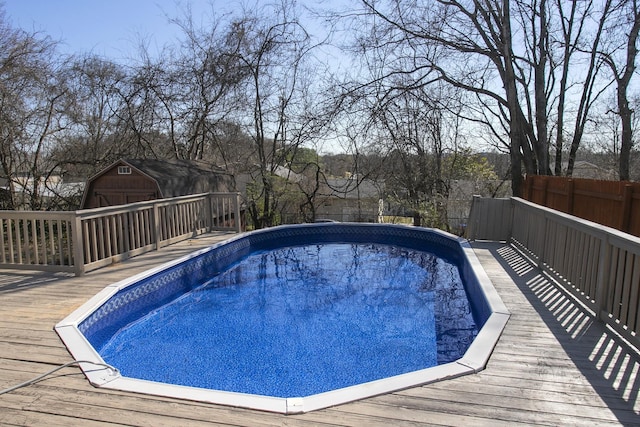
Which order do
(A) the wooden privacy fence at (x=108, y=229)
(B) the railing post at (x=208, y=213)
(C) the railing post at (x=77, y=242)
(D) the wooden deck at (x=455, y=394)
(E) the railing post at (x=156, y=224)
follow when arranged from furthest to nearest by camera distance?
1. (B) the railing post at (x=208, y=213)
2. (E) the railing post at (x=156, y=224)
3. (A) the wooden privacy fence at (x=108, y=229)
4. (C) the railing post at (x=77, y=242)
5. (D) the wooden deck at (x=455, y=394)

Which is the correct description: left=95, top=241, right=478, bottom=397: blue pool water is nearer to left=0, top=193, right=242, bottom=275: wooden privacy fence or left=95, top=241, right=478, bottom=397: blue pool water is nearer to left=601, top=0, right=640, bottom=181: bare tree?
left=0, top=193, right=242, bottom=275: wooden privacy fence

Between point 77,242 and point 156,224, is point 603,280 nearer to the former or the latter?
point 77,242

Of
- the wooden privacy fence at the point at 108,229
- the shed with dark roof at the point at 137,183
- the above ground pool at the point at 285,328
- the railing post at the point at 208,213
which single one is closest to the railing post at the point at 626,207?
the above ground pool at the point at 285,328

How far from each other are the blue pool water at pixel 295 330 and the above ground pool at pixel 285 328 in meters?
0.01

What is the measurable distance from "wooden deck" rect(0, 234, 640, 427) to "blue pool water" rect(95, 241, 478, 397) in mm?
823

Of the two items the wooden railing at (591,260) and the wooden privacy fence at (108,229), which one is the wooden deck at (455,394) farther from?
the wooden privacy fence at (108,229)

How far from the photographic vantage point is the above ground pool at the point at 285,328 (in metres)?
2.69

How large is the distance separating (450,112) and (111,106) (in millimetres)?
A: 9812

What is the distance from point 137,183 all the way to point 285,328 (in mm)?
5392

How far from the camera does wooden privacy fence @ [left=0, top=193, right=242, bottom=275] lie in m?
4.74

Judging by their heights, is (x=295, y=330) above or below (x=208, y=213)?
below

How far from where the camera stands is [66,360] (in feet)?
8.81

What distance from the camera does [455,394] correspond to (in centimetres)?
224

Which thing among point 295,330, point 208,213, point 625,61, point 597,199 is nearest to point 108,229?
point 295,330
